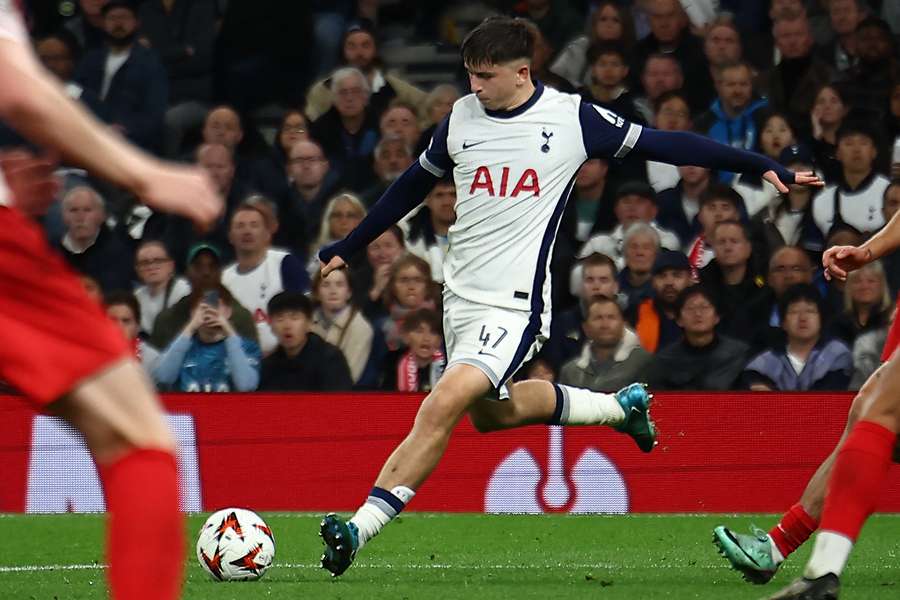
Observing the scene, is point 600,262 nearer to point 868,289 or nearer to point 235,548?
point 868,289

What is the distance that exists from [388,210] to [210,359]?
366 cm

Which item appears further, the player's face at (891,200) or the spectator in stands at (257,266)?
the spectator in stands at (257,266)

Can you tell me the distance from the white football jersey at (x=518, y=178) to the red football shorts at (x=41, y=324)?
3576mm

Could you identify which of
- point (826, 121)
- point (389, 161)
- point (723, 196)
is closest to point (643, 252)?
point (723, 196)

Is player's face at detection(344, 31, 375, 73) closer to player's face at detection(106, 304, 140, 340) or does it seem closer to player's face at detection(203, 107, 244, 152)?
player's face at detection(203, 107, 244, 152)

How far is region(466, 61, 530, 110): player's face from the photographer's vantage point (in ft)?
21.9

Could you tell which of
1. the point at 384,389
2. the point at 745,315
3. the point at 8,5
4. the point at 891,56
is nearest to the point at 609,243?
the point at 745,315

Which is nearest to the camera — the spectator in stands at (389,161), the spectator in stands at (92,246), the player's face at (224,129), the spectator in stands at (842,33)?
the spectator in stands at (92,246)

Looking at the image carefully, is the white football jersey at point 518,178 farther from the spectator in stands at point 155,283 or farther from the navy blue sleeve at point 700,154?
the spectator in stands at point 155,283

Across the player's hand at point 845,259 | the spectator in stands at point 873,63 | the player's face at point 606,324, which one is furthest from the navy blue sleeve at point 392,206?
the spectator in stands at point 873,63

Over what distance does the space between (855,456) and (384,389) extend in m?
5.64

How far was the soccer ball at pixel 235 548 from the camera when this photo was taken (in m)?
6.26

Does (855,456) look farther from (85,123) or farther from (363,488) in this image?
(363,488)

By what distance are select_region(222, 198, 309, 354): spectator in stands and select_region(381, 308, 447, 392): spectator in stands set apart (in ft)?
3.39
